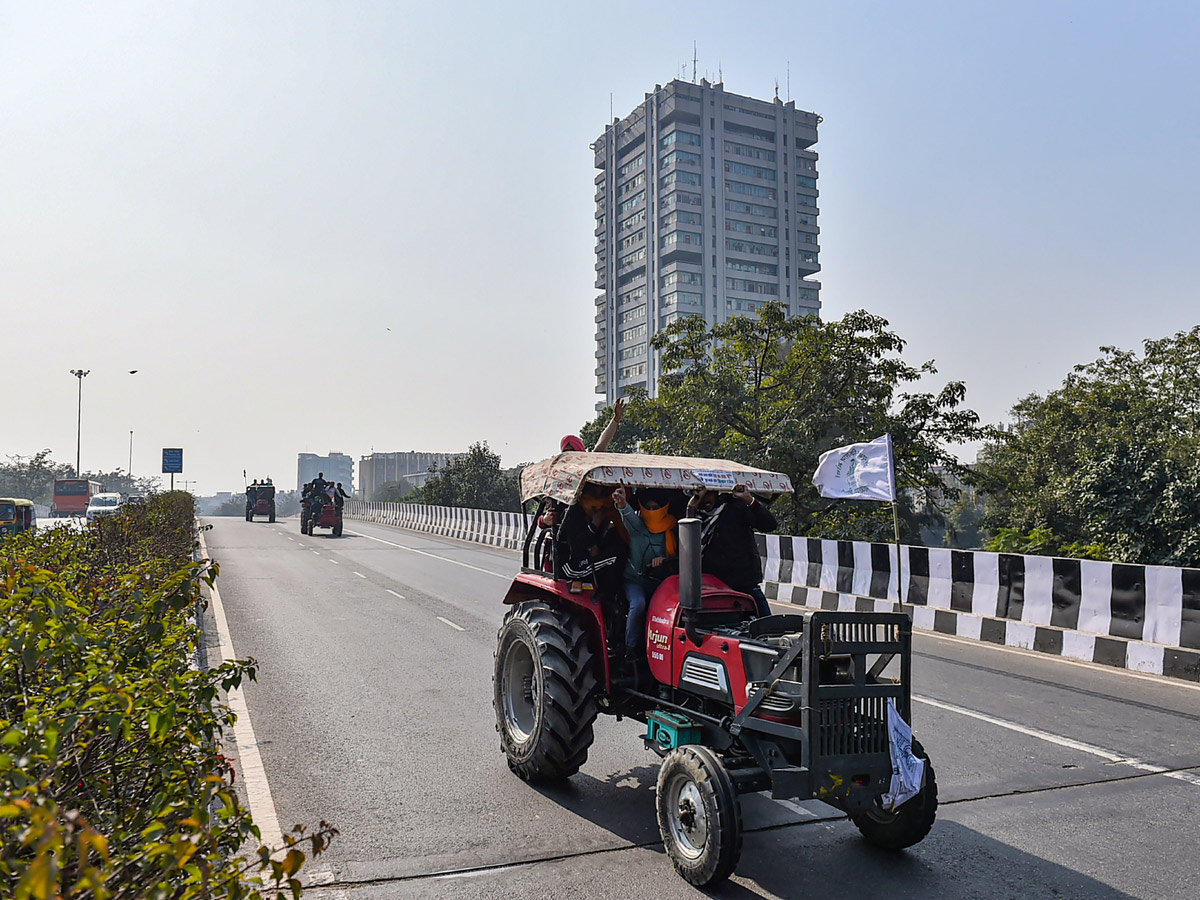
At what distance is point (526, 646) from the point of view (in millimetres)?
6941

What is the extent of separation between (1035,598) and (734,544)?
25.7 feet

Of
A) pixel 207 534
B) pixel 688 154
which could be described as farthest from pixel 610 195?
pixel 207 534

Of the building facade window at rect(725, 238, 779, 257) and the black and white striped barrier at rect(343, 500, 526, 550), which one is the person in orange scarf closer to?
the black and white striped barrier at rect(343, 500, 526, 550)

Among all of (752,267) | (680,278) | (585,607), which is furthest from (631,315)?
(585,607)

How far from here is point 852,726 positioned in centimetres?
477

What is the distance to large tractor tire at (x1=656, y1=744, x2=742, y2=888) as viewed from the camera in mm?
4570

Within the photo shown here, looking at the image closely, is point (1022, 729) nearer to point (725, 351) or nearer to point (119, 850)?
point (119, 850)

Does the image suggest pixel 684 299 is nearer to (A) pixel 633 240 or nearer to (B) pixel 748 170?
(A) pixel 633 240

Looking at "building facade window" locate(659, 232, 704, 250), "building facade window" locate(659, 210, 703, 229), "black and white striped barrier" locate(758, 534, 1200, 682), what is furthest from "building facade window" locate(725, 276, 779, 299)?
"black and white striped barrier" locate(758, 534, 1200, 682)

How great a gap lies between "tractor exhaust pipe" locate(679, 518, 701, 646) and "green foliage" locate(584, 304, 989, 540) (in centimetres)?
1733

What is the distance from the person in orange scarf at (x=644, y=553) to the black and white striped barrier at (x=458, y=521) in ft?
62.7

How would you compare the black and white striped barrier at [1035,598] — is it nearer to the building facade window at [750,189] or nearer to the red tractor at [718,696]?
the red tractor at [718,696]

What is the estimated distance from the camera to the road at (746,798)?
15.9 ft

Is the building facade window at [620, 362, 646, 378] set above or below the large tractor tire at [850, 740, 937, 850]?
above
